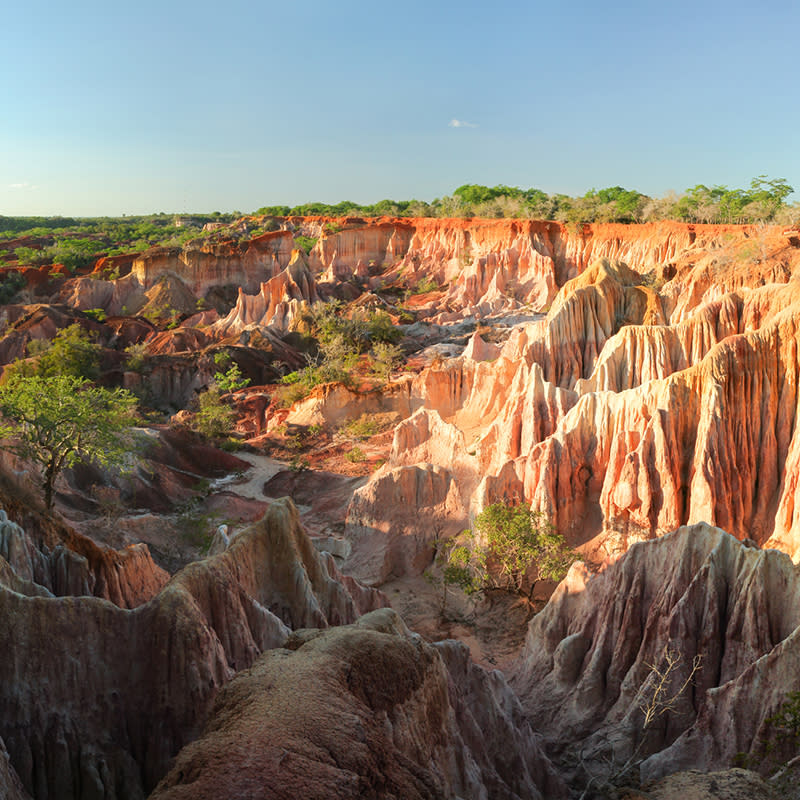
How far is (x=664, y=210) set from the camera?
2282 inches

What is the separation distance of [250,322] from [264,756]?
47.0m

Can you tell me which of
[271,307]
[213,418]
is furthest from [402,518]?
[271,307]

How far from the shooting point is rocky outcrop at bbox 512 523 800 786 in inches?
361

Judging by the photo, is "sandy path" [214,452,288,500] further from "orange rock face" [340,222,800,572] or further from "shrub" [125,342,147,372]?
"shrub" [125,342,147,372]

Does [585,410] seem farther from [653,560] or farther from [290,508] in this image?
[290,508]

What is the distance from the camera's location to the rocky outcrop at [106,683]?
7242 mm

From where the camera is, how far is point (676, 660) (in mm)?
10266

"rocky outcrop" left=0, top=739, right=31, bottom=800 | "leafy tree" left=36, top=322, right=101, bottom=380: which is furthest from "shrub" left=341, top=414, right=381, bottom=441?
"rocky outcrop" left=0, top=739, right=31, bottom=800

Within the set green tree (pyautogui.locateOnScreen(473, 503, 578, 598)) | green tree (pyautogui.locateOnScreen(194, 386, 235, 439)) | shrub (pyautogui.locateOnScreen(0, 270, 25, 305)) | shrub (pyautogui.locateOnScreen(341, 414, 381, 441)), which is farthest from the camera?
shrub (pyautogui.locateOnScreen(0, 270, 25, 305))

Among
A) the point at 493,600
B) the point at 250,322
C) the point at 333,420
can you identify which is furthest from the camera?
the point at 250,322

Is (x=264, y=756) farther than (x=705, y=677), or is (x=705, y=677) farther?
(x=705, y=677)

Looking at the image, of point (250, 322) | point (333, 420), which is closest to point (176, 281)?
point (250, 322)

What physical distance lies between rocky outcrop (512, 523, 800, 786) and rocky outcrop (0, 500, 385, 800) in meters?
5.68

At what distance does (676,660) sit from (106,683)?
788cm
